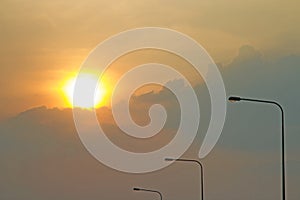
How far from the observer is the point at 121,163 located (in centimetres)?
6731

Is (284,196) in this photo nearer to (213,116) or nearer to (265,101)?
(265,101)

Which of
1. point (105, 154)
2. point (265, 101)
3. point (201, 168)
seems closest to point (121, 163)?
point (105, 154)

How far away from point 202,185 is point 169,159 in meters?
6.89

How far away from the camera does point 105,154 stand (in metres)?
66.1

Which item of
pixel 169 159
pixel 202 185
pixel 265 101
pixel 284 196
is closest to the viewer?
pixel 284 196

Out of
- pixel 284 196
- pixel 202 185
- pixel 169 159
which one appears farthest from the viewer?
pixel 169 159

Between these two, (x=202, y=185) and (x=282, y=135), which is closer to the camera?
(x=282, y=135)

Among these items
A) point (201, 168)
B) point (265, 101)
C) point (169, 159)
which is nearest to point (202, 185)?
point (201, 168)

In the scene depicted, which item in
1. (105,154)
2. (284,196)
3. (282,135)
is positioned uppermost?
(105,154)

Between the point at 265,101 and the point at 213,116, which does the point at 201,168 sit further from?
the point at 265,101

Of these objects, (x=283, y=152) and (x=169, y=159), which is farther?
(x=169, y=159)

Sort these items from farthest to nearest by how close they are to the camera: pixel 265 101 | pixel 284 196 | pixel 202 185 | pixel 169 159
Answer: pixel 169 159, pixel 202 185, pixel 265 101, pixel 284 196

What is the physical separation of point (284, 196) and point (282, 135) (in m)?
3.76

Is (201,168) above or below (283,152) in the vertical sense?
above
